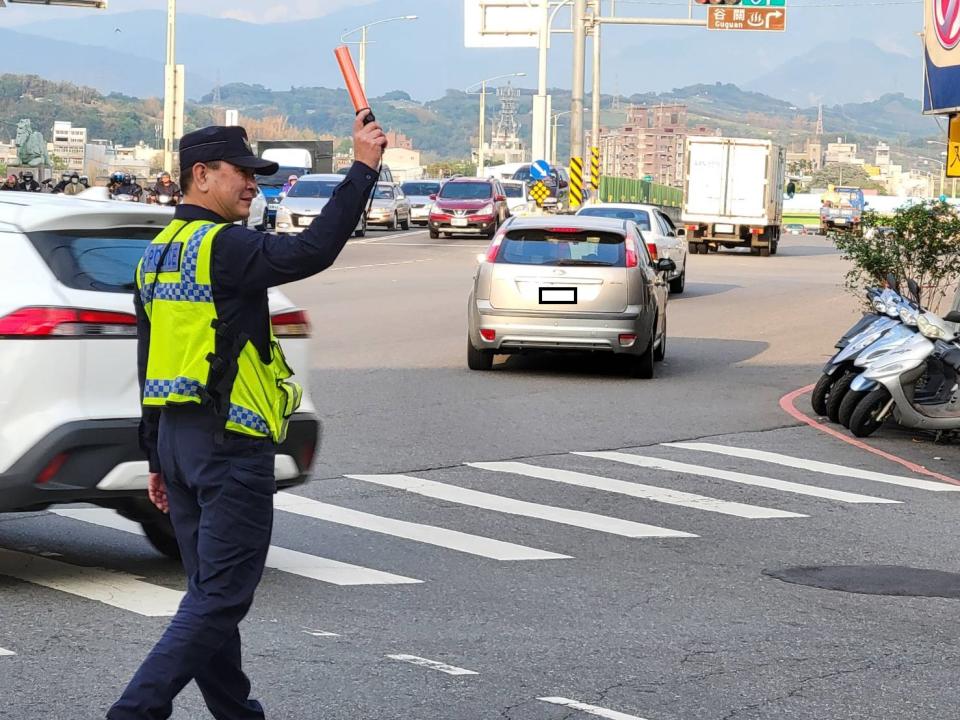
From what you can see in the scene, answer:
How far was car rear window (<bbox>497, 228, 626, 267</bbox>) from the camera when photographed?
17156 millimetres

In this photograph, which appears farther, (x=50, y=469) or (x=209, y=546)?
(x=50, y=469)

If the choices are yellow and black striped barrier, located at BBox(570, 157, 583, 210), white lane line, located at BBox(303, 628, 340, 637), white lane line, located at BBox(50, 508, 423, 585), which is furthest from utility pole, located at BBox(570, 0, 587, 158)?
white lane line, located at BBox(303, 628, 340, 637)

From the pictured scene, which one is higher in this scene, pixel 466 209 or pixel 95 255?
pixel 95 255

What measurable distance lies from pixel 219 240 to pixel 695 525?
538 centimetres

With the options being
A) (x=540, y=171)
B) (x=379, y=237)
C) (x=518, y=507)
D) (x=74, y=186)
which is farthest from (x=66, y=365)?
(x=540, y=171)

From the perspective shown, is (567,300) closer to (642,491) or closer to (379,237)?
(642,491)

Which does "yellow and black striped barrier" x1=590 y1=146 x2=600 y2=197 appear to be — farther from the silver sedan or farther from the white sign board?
the silver sedan

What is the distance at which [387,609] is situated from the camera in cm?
732

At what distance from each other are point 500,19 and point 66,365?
154ft

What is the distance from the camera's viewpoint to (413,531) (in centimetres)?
921

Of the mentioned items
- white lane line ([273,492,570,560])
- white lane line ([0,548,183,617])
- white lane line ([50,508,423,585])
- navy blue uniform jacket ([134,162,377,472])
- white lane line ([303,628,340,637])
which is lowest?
white lane line ([273,492,570,560])

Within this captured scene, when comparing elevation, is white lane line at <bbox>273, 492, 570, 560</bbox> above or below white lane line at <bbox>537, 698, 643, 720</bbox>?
below

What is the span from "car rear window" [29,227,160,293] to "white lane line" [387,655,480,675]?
2.10 m

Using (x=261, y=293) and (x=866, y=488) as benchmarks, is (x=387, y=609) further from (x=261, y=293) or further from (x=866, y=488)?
(x=866, y=488)
